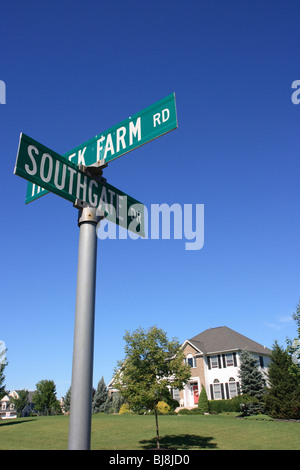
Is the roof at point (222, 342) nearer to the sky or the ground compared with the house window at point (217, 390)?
nearer to the sky

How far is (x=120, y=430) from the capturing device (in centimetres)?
2566

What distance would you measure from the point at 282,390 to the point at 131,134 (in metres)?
36.1

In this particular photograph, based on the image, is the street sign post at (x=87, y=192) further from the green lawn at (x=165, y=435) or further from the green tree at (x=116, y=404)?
the green tree at (x=116, y=404)

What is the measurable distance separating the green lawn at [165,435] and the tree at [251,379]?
984 cm

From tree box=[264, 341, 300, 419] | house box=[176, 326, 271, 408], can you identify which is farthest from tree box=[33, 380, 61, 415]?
tree box=[264, 341, 300, 419]

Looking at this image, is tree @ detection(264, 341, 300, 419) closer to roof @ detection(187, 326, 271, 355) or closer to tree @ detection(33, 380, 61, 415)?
roof @ detection(187, 326, 271, 355)

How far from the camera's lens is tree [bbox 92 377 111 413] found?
56291mm

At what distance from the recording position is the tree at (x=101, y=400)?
56.3 metres

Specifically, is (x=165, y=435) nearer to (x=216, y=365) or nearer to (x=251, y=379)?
(x=251, y=379)

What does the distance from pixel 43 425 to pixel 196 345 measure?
23.9 meters

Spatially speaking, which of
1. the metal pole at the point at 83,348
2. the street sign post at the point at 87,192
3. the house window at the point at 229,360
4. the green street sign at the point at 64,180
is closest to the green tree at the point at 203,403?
the house window at the point at 229,360

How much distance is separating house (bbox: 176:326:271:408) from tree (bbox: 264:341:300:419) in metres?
7.64

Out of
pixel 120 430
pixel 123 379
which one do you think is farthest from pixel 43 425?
pixel 123 379
